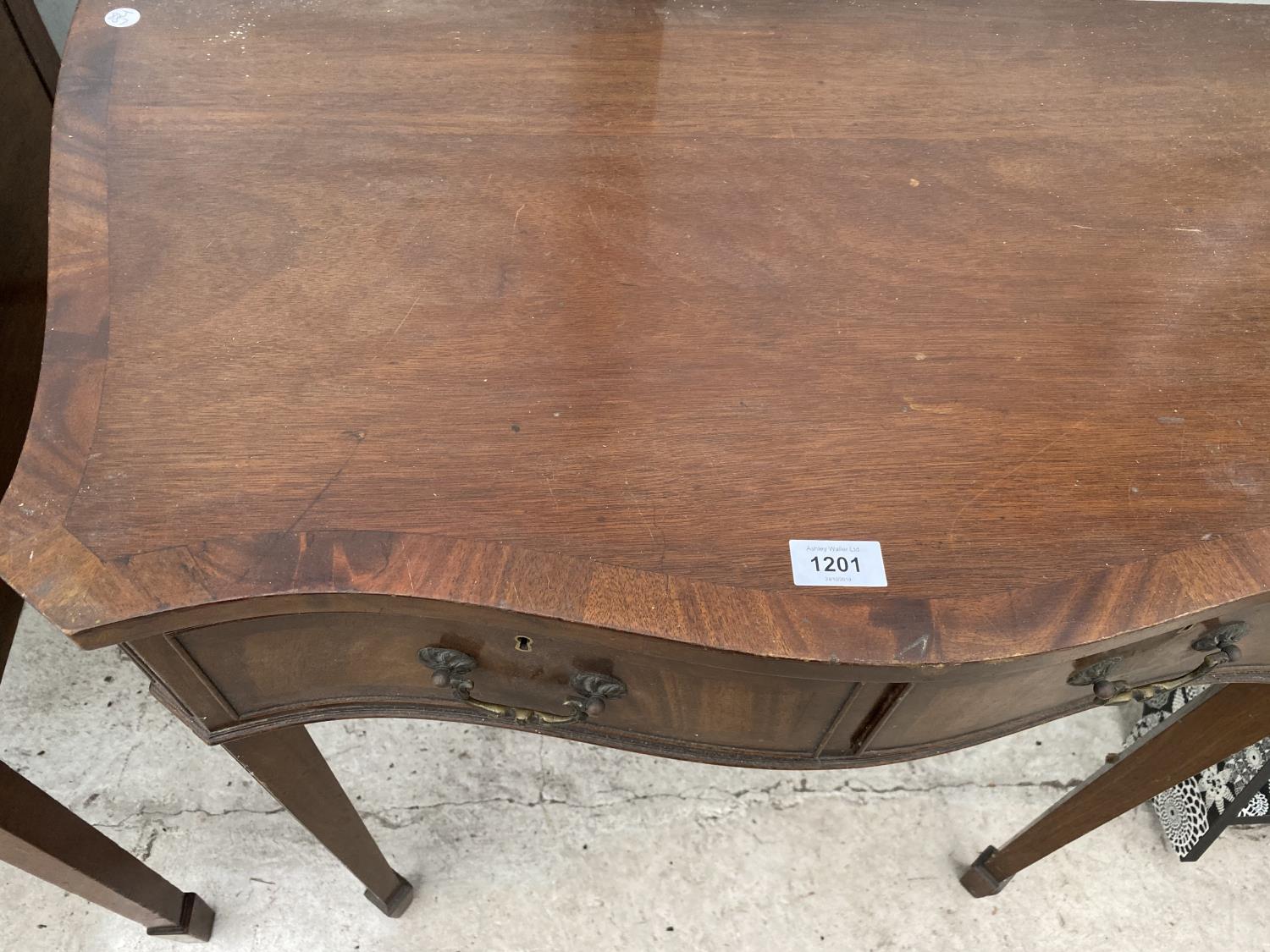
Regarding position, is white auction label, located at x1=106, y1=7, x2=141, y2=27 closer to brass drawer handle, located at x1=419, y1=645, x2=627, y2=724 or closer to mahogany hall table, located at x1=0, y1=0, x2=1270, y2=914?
mahogany hall table, located at x1=0, y1=0, x2=1270, y2=914

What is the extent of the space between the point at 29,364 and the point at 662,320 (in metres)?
0.66

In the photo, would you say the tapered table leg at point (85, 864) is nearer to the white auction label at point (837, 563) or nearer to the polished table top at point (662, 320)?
the polished table top at point (662, 320)

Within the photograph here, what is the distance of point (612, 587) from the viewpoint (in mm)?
549

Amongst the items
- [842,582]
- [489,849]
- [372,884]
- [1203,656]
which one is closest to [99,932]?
[372,884]

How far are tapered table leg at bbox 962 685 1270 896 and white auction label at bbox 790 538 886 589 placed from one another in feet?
1.55

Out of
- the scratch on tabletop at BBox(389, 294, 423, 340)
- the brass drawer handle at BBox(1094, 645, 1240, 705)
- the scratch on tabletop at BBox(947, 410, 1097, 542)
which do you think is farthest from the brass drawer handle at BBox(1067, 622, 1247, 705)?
the scratch on tabletop at BBox(389, 294, 423, 340)

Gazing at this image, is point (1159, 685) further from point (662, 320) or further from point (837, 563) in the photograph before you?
point (662, 320)

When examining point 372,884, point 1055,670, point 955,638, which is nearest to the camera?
point 955,638

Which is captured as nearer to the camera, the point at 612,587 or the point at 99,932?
the point at 612,587

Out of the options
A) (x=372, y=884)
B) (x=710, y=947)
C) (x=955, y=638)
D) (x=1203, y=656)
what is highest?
(x=955, y=638)

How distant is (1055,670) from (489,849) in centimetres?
78

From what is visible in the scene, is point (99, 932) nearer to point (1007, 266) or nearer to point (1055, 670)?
point (1055, 670)

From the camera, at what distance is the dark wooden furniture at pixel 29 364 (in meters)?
0.82

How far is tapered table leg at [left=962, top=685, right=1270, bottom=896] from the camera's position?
33.6 inches
